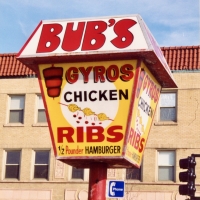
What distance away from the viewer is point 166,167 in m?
26.0

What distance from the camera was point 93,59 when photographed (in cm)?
923

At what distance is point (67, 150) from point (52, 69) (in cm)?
137

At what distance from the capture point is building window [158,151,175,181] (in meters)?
26.0

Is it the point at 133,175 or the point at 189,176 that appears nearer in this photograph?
the point at 189,176

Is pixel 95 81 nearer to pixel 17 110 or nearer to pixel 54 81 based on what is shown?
pixel 54 81

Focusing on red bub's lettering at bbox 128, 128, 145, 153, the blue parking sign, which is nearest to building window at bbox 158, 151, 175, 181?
the blue parking sign

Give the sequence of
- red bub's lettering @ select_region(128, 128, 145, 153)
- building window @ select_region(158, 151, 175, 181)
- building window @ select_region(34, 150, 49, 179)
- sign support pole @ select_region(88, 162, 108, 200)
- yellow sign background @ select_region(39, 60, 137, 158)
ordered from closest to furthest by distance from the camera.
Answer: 1. yellow sign background @ select_region(39, 60, 137, 158)
2. red bub's lettering @ select_region(128, 128, 145, 153)
3. sign support pole @ select_region(88, 162, 108, 200)
4. building window @ select_region(158, 151, 175, 181)
5. building window @ select_region(34, 150, 49, 179)

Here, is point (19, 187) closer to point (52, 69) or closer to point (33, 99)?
point (33, 99)

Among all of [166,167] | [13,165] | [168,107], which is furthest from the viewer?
[13,165]

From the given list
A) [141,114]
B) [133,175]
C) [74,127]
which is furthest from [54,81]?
[133,175]

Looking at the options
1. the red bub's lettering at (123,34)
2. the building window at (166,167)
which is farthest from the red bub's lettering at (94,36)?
the building window at (166,167)

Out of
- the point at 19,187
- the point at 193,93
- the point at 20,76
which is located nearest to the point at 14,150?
the point at 19,187

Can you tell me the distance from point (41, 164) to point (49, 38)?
60.3ft

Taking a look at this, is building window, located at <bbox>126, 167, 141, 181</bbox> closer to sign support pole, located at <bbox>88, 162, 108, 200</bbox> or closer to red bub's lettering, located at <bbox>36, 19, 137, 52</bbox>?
sign support pole, located at <bbox>88, 162, 108, 200</bbox>
